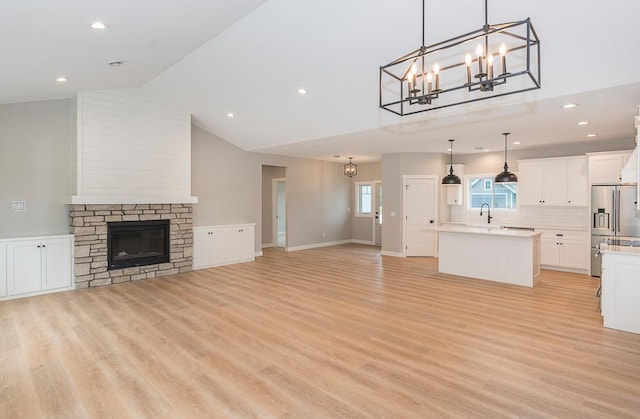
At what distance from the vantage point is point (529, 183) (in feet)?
24.5

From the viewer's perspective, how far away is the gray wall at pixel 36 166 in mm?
5449

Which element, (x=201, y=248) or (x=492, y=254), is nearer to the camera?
(x=492, y=254)

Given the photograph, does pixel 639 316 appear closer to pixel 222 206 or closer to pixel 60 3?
pixel 60 3

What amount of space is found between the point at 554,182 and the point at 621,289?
385 centimetres

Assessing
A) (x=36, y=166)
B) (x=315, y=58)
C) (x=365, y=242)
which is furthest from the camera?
(x=365, y=242)

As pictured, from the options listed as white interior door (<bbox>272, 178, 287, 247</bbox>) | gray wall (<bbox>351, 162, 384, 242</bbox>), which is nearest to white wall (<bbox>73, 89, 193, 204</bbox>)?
white interior door (<bbox>272, 178, 287, 247</bbox>)

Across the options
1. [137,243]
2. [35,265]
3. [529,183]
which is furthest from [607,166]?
[35,265]

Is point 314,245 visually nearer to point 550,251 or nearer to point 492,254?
point 492,254

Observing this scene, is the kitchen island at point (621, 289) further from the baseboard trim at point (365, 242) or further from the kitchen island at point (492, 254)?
the baseboard trim at point (365, 242)

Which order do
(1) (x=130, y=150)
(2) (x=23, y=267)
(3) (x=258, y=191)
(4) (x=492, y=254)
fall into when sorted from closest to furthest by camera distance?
1. (2) (x=23, y=267)
2. (4) (x=492, y=254)
3. (1) (x=130, y=150)
4. (3) (x=258, y=191)

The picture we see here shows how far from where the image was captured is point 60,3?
2604 millimetres

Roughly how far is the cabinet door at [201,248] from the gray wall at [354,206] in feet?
18.3

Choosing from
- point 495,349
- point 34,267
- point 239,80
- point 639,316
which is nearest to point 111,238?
point 34,267

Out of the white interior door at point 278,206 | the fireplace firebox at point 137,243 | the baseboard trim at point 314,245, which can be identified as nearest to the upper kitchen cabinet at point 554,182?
the baseboard trim at point 314,245
